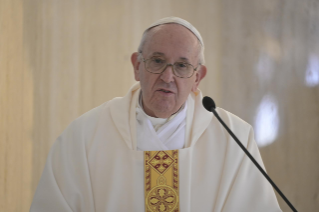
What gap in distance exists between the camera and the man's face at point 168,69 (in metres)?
2.24

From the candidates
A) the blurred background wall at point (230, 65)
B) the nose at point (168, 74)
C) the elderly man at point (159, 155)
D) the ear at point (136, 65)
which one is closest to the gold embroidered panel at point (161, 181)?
the elderly man at point (159, 155)

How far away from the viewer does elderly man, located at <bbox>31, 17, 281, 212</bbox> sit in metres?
2.15

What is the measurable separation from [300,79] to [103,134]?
2.61m

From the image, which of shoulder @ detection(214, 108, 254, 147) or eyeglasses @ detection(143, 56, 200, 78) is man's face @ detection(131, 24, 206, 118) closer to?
eyeglasses @ detection(143, 56, 200, 78)

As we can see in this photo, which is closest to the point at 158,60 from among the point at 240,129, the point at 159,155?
the point at 159,155

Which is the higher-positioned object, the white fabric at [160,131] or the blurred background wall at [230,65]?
the blurred background wall at [230,65]

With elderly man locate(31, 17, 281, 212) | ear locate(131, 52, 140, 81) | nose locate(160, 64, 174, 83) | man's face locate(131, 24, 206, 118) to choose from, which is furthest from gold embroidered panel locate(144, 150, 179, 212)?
ear locate(131, 52, 140, 81)

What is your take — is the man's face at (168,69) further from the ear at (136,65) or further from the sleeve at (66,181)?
the sleeve at (66,181)

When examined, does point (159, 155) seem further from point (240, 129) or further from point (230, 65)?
point (230, 65)

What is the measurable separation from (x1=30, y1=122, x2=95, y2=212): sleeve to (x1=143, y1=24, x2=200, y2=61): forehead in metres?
0.80

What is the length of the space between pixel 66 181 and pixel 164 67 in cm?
97

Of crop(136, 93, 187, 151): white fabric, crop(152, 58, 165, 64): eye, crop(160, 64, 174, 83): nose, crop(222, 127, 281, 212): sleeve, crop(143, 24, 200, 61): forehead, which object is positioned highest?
crop(143, 24, 200, 61): forehead

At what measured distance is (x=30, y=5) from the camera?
11.3 ft

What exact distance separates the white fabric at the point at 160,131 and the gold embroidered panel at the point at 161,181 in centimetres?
11
